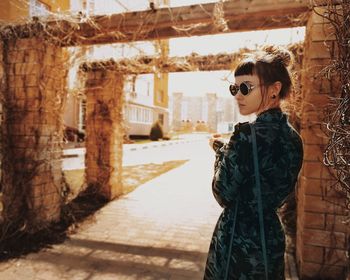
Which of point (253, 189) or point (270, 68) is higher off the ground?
point (270, 68)

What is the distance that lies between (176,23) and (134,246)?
3028mm

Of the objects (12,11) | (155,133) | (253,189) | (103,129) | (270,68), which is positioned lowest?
(253,189)

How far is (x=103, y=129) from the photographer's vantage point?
6.71m

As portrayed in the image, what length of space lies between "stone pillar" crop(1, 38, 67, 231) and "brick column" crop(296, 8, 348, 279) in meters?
3.52

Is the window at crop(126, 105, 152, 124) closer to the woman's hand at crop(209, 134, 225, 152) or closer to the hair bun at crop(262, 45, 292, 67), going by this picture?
the woman's hand at crop(209, 134, 225, 152)

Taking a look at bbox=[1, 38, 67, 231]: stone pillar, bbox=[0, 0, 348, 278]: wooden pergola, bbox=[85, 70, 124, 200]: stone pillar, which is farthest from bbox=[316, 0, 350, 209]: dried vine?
bbox=[85, 70, 124, 200]: stone pillar

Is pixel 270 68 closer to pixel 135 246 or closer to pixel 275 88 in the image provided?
pixel 275 88

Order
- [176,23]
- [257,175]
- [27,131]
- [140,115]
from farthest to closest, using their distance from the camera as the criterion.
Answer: [140,115]
[27,131]
[176,23]
[257,175]

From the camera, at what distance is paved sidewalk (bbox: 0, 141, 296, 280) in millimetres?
3441

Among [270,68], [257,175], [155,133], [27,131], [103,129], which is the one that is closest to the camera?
[257,175]

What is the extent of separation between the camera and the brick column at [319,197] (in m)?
3.20

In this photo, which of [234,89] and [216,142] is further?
[216,142]

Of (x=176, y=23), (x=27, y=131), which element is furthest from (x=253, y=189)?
(x=27, y=131)

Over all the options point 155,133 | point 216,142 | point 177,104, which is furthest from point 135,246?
point 177,104
